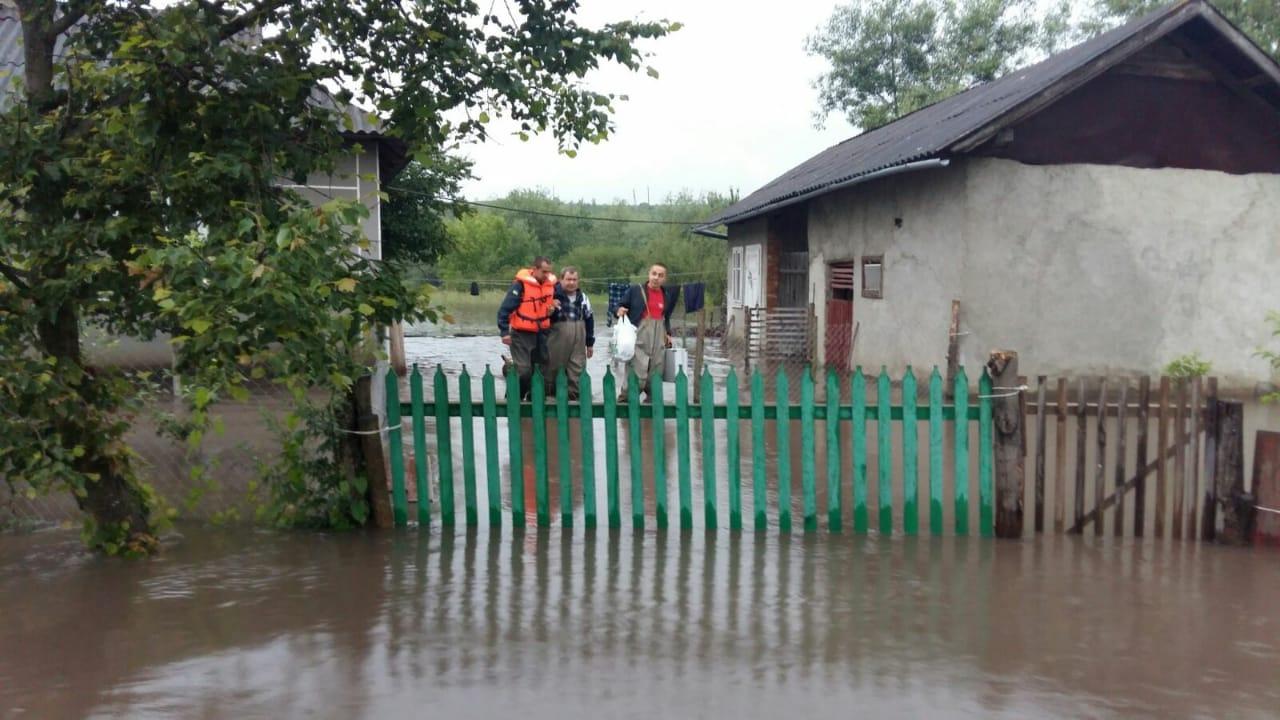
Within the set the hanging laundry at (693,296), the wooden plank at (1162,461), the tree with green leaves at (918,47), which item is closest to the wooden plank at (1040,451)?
the wooden plank at (1162,461)

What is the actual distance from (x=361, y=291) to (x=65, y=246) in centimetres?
142

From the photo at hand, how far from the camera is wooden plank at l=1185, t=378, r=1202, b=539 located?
6.59 metres

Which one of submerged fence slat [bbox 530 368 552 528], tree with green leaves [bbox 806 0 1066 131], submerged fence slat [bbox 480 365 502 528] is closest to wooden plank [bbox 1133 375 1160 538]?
submerged fence slat [bbox 530 368 552 528]

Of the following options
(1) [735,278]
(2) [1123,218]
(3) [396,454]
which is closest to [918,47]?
(1) [735,278]

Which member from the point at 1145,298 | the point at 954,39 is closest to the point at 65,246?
the point at 1145,298

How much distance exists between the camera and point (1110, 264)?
1475 centimetres

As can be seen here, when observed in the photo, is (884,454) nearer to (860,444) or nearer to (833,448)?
(860,444)

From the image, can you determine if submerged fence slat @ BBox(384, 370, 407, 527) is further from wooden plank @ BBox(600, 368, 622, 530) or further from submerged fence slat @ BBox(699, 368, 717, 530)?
submerged fence slat @ BBox(699, 368, 717, 530)

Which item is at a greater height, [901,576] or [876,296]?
[876,296]

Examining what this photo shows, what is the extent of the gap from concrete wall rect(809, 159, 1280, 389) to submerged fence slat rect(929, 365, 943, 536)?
8.29 metres

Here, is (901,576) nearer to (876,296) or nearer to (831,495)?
(831,495)

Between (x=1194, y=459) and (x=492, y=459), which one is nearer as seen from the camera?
(x=1194, y=459)

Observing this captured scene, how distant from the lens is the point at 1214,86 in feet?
47.6

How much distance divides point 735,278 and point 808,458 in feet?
71.8
